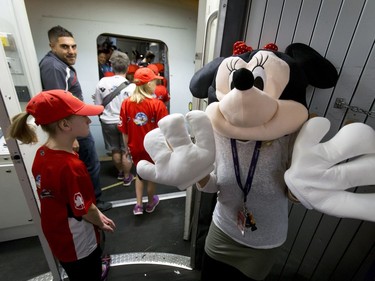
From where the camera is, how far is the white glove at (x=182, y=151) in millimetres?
650

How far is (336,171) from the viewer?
1.77ft

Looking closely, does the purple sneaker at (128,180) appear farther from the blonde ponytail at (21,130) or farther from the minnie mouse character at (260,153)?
the minnie mouse character at (260,153)

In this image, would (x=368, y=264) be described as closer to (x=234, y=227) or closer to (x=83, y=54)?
(x=234, y=227)

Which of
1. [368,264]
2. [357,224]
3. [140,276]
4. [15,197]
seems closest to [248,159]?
[357,224]

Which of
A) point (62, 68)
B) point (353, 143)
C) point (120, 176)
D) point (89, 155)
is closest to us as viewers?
point (353, 143)

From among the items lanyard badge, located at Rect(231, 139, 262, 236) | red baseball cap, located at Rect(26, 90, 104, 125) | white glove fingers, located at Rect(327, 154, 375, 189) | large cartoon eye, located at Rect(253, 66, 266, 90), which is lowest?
lanyard badge, located at Rect(231, 139, 262, 236)

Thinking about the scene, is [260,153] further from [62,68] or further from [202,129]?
[62,68]

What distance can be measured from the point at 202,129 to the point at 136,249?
1795mm

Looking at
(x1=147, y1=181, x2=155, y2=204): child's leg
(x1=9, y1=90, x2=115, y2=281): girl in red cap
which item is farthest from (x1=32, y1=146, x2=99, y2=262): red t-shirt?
(x1=147, y1=181, x2=155, y2=204): child's leg

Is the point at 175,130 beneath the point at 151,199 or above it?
above

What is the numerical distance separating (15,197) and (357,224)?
2472 millimetres

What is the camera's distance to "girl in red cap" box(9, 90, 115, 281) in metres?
0.98

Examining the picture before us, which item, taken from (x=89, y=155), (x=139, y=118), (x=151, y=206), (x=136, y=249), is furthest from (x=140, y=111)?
(x=136, y=249)

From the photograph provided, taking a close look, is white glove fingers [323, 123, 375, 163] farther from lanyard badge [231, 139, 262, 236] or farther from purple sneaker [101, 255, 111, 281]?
purple sneaker [101, 255, 111, 281]
